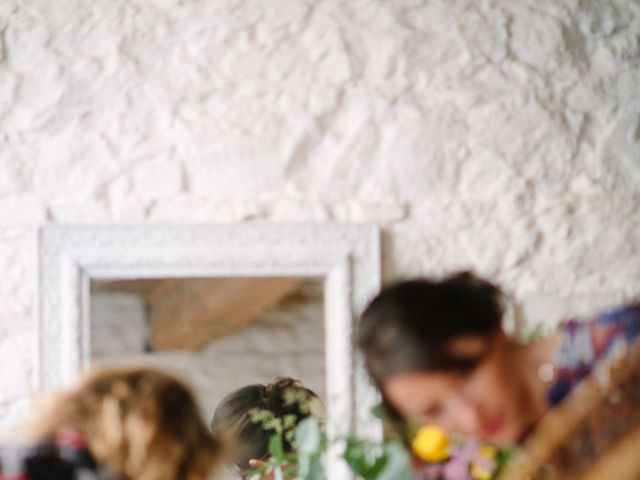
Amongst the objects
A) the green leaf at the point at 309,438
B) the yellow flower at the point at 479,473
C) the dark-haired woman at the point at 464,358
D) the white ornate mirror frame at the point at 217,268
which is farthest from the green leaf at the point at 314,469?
the white ornate mirror frame at the point at 217,268

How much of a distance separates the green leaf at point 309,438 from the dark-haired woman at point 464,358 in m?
0.11

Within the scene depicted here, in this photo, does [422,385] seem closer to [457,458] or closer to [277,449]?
[457,458]

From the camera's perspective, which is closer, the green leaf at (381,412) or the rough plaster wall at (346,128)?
the green leaf at (381,412)

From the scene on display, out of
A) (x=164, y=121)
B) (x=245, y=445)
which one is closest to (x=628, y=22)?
(x=164, y=121)

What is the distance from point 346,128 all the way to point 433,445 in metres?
1.09

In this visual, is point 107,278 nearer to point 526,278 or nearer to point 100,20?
point 100,20

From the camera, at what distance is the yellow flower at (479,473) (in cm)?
108

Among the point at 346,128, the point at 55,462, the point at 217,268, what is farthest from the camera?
the point at 346,128

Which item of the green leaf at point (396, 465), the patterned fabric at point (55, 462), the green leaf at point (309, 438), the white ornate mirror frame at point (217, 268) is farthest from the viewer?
the white ornate mirror frame at point (217, 268)

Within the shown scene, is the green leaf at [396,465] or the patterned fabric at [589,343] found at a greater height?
the patterned fabric at [589,343]

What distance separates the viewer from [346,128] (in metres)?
2.07

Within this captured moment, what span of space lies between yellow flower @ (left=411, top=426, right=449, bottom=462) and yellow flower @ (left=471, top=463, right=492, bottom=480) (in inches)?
1.6

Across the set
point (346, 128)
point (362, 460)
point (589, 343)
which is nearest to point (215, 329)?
point (346, 128)

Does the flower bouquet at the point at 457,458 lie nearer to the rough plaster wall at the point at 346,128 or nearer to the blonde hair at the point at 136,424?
the blonde hair at the point at 136,424
